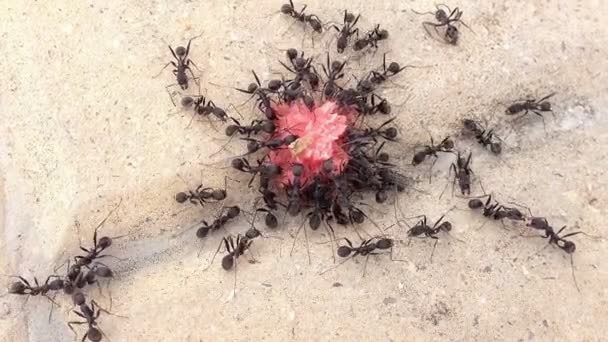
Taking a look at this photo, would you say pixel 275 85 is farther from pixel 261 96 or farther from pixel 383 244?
pixel 383 244

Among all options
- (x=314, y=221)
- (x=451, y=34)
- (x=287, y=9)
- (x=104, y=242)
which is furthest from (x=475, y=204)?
(x=104, y=242)

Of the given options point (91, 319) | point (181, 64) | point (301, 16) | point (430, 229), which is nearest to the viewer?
point (91, 319)

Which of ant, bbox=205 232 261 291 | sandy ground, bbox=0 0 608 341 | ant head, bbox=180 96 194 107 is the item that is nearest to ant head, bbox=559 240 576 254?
sandy ground, bbox=0 0 608 341

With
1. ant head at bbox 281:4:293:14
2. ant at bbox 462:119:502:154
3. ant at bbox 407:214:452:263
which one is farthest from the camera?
ant head at bbox 281:4:293:14

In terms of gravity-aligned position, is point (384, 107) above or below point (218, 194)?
above

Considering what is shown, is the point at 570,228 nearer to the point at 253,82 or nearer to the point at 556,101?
the point at 556,101

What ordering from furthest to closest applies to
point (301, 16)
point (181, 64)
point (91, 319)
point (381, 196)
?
point (301, 16) → point (181, 64) → point (381, 196) → point (91, 319)

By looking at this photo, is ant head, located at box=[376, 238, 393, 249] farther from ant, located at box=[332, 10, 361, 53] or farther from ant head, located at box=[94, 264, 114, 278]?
ant head, located at box=[94, 264, 114, 278]
